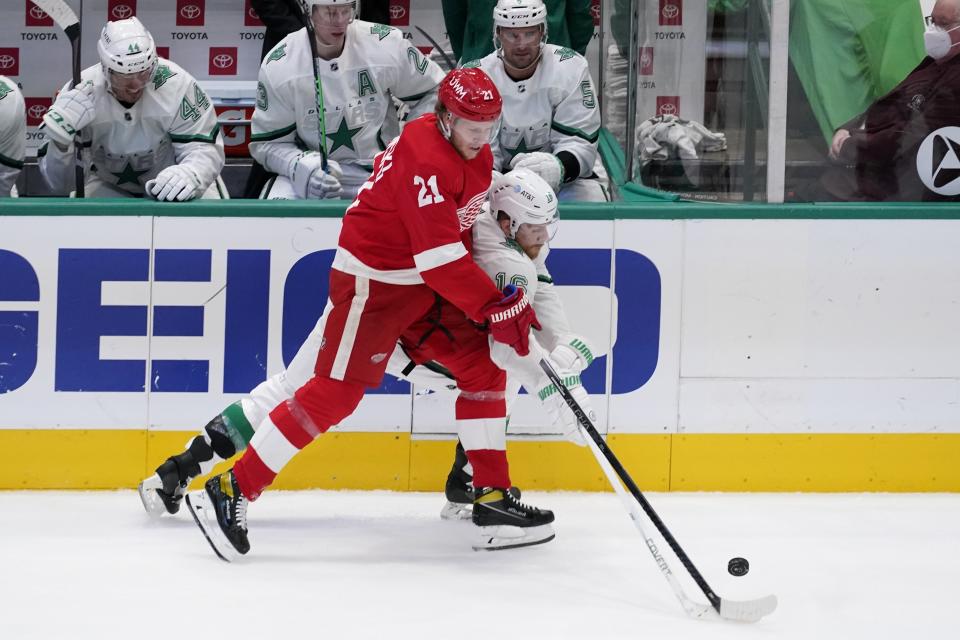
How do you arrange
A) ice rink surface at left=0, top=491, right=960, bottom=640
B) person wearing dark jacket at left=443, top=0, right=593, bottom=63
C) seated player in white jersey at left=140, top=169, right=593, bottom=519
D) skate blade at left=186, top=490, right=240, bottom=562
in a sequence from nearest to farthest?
1. ice rink surface at left=0, top=491, right=960, bottom=640
2. skate blade at left=186, top=490, right=240, bottom=562
3. seated player in white jersey at left=140, top=169, right=593, bottom=519
4. person wearing dark jacket at left=443, top=0, right=593, bottom=63

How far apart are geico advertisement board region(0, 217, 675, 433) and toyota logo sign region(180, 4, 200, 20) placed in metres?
2.39

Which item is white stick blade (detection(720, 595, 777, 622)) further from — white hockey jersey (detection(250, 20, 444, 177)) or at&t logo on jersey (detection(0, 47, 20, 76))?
at&t logo on jersey (detection(0, 47, 20, 76))

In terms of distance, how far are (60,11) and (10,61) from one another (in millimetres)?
2074

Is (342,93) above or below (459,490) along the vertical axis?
above

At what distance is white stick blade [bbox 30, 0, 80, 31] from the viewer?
390cm

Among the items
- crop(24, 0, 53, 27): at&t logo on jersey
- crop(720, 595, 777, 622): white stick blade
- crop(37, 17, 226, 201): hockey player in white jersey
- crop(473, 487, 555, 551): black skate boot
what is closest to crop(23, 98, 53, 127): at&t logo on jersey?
crop(24, 0, 53, 27): at&t logo on jersey

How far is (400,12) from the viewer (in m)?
5.82

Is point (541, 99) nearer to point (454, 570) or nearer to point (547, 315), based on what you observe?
point (547, 315)

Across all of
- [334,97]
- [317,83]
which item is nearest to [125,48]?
[317,83]

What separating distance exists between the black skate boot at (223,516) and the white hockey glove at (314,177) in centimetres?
125

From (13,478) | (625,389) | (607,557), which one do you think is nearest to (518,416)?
(625,389)

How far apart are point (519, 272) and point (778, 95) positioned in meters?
1.20

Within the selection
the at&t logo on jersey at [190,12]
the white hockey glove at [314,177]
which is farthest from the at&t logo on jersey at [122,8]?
the white hockey glove at [314,177]

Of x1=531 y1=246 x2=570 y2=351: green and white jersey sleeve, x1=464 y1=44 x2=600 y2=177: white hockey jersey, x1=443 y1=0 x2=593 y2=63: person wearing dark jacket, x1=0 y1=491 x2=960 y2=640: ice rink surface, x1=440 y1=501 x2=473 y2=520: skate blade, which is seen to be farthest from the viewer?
x1=443 y1=0 x2=593 y2=63: person wearing dark jacket
